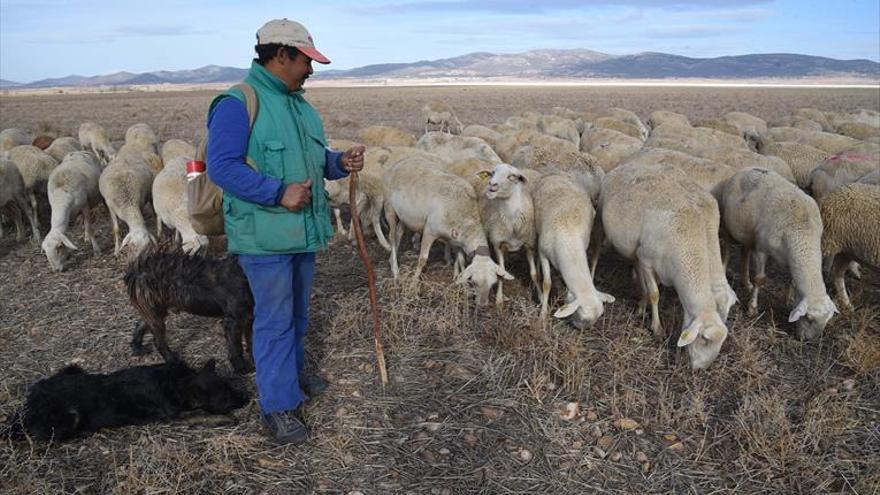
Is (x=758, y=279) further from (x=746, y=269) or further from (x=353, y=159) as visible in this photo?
(x=353, y=159)

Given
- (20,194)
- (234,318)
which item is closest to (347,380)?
(234,318)

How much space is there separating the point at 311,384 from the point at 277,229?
1.62m

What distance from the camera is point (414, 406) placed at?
4.64 meters

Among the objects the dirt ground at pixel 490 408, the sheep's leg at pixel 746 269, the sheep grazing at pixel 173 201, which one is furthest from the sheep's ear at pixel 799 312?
the sheep grazing at pixel 173 201

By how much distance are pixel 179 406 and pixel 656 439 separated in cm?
330

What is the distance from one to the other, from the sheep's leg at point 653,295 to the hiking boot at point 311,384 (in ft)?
10.3

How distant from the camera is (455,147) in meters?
11.3

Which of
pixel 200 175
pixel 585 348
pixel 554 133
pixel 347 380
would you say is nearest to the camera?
pixel 200 175

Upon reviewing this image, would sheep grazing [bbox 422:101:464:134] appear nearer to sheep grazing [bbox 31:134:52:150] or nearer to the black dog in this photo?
sheep grazing [bbox 31:134:52:150]

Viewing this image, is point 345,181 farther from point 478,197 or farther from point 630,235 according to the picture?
point 630,235

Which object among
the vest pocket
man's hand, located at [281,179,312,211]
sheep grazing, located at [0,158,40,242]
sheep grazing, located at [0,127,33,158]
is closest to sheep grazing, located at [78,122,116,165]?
sheep grazing, located at [0,127,33,158]

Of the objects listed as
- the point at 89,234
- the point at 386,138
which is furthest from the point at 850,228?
the point at 89,234

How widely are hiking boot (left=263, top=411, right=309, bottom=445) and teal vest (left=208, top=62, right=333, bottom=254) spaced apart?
1.16m

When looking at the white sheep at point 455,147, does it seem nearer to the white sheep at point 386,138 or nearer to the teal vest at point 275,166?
the white sheep at point 386,138
